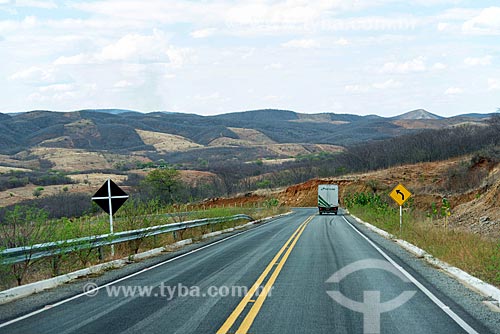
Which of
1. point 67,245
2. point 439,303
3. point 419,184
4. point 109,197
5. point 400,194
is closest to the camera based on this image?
point 439,303

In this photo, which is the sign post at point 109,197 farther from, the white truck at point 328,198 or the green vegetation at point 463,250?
the white truck at point 328,198

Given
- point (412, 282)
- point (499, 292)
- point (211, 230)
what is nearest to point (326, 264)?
point (412, 282)


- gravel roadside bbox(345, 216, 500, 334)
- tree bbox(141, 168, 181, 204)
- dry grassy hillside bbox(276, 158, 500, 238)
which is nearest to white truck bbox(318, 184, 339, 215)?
dry grassy hillside bbox(276, 158, 500, 238)

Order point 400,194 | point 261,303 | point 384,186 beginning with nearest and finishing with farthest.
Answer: point 261,303
point 400,194
point 384,186

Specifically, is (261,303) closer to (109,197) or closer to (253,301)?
(253,301)

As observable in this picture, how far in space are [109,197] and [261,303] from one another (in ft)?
32.3

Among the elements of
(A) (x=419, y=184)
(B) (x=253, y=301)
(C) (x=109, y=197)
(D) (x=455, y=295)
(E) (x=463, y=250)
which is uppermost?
(C) (x=109, y=197)

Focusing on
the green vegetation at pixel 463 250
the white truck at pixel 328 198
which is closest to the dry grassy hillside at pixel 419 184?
the white truck at pixel 328 198

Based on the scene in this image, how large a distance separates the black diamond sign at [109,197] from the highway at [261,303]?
A: 378 centimetres

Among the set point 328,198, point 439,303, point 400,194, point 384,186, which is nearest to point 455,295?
point 439,303

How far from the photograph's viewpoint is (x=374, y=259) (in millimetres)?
16984

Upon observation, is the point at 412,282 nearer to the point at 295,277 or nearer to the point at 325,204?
the point at 295,277

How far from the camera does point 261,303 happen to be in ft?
33.4

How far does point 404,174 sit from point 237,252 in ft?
282
